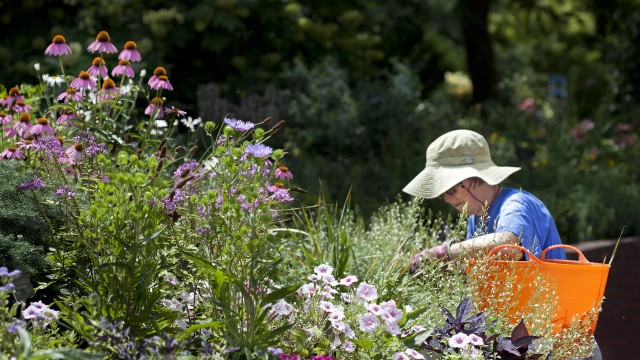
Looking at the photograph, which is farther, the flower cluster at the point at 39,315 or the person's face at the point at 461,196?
the person's face at the point at 461,196

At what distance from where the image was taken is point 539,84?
64.3 feet

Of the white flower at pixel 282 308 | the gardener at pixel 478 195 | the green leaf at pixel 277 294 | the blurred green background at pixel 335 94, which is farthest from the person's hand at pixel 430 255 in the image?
the blurred green background at pixel 335 94

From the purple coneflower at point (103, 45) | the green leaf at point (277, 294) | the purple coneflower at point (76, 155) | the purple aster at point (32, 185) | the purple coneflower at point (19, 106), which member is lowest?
the green leaf at point (277, 294)

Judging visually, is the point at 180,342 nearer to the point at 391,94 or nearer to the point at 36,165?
the point at 36,165

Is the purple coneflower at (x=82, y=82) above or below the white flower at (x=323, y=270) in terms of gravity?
above

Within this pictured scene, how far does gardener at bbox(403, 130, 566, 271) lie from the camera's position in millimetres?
3578

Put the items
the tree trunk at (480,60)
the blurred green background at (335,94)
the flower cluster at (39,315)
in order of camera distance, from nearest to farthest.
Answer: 1. the flower cluster at (39,315)
2. the blurred green background at (335,94)
3. the tree trunk at (480,60)

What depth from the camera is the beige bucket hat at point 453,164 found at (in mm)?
3758

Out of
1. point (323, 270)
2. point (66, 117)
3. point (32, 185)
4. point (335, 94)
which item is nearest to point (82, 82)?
point (66, 117)

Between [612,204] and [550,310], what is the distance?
12.0ft

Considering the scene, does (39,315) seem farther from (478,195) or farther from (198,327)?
(478,195)

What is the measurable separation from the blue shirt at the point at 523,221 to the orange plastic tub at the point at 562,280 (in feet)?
0.48

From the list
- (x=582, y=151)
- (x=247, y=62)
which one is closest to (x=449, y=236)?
(x=247, y=62)

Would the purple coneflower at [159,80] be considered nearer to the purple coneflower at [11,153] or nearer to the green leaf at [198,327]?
the purple coneflower at [11,153]
